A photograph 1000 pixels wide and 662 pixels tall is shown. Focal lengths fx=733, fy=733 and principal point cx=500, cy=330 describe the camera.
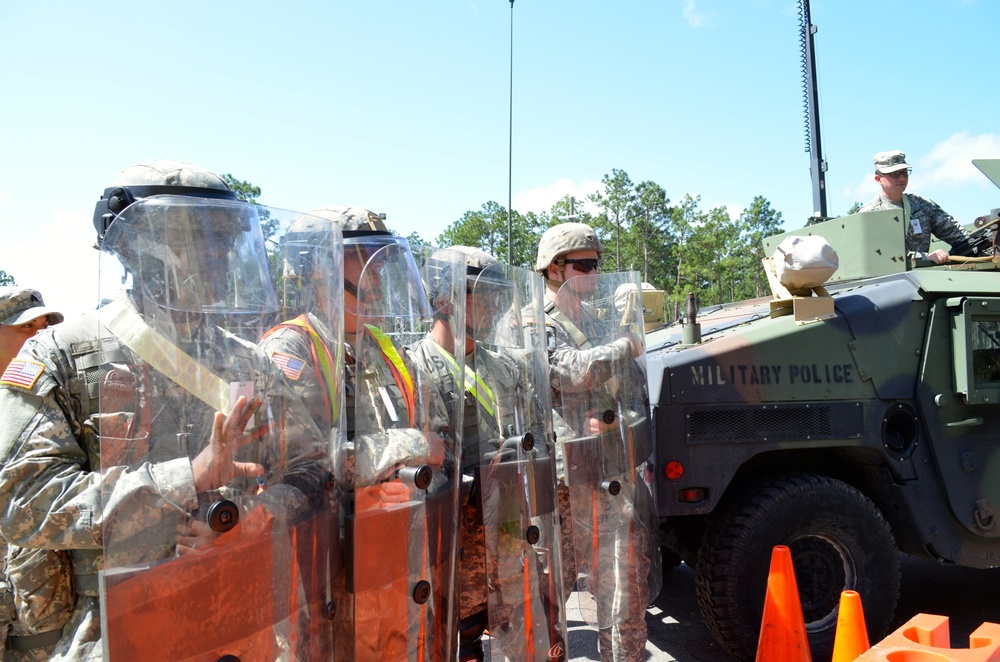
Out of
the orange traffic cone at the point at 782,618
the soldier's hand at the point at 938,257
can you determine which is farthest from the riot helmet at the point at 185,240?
the soldier's hand at the point at 938,257

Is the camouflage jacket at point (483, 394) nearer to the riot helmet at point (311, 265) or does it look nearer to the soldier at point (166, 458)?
the riot helmet at point (311, 265)

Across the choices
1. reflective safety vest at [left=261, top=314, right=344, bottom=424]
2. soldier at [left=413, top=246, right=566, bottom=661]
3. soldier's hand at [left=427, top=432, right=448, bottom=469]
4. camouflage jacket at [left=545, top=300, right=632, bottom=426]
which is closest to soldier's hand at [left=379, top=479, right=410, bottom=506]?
soldier's hand at [left=427, top=432, right=448, bottom=469]

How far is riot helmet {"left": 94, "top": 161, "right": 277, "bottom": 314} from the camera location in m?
1.60

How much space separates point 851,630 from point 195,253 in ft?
9.02

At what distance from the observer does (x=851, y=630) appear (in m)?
2.87

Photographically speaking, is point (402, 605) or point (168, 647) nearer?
point (168, 647)

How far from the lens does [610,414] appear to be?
311 centimetres

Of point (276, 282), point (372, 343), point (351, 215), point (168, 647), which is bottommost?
point (168, 647)

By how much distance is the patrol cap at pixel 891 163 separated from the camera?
5117 millimetres

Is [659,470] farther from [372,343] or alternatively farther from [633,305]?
[372,343]

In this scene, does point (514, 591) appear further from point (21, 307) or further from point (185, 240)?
point (21, 307)

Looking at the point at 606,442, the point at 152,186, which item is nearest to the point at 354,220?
the point at 152,186

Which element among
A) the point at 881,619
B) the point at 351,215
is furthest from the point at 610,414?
the point at 881,619

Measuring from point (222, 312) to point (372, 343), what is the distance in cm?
45
